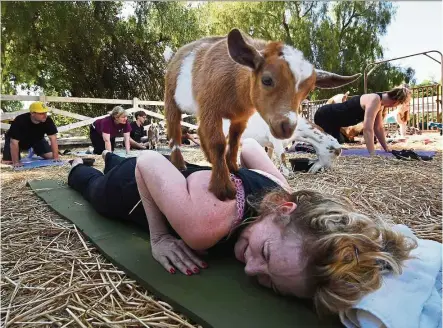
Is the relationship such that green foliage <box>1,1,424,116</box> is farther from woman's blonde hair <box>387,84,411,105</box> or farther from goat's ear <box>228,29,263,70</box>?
goat's ear <box>228,29,263,70</box>

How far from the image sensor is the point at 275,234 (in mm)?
1156

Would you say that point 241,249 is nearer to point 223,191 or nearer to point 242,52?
Result: point 223,191

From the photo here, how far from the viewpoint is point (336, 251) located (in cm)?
104

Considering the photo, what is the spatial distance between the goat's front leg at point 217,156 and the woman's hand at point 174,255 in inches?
10.6

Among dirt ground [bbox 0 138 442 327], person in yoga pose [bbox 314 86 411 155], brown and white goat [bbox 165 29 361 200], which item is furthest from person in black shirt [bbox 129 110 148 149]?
brown and white goat [bbox 165 29 361 200]

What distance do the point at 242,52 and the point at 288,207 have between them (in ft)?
1.98

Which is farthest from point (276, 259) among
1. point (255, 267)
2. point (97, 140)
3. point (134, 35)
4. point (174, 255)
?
point (134, 35)

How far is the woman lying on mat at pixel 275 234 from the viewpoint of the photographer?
1.05 m

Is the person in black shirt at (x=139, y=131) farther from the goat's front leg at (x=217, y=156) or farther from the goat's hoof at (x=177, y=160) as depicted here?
the goat's front leg at (x=217, y=156)

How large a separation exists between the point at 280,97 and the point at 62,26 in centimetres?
993

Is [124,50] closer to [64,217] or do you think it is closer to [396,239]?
[64,217]

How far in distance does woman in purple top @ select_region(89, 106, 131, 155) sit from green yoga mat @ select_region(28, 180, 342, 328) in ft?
15.0

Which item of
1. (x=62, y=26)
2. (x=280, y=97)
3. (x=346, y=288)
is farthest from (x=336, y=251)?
(x=62, y=26)

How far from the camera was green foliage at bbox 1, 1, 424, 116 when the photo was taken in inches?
340
